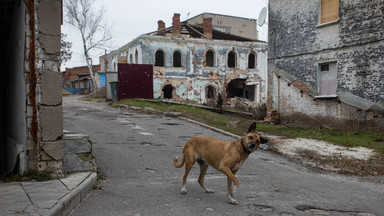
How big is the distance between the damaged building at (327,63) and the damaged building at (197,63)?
9.66 m

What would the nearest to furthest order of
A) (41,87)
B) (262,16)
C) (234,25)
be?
1. (41,87)
2. (262,16)
3. (234,25)

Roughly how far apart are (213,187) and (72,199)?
241 cm

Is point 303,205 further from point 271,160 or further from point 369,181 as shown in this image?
point 271,160

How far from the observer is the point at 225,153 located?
491 cm

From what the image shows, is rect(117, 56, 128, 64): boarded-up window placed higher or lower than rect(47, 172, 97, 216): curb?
higher

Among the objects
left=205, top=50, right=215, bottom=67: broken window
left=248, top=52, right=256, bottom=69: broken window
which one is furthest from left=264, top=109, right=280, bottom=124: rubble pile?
left=248, top=52, right=256, bottom=69: broken window

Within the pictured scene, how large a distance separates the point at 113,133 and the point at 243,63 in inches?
843

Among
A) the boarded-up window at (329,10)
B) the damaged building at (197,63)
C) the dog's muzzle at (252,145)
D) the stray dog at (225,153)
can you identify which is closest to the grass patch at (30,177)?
the stray dog at (225,153)

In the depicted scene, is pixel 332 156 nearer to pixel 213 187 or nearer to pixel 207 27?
pixel 213 187

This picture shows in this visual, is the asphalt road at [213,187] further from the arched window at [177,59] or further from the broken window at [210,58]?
the broken window at [210,58]

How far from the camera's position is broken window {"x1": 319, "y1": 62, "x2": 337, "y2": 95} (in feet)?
47.1

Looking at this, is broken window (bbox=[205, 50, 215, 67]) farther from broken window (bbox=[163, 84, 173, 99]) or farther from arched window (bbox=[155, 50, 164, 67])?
arched window (bbox=[155, 50, 164, 67])

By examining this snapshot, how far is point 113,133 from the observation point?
418 inches

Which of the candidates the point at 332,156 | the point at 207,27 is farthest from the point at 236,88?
the point at 332,156
